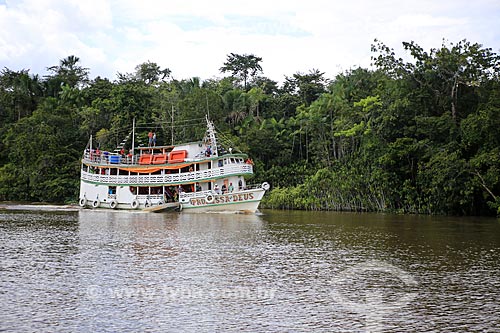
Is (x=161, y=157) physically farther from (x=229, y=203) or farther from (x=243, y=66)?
(x=243, y=66)

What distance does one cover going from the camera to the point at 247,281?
48.1 feet

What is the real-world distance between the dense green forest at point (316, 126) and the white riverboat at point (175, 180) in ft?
28.4

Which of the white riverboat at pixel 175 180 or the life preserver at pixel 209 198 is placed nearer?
the white riverboat at pixel 175 180

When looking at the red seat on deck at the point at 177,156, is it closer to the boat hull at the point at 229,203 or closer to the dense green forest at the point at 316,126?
the boat hull at the point at 229,203

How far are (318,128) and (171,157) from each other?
15620mm

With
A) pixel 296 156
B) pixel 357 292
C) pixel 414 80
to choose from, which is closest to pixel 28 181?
pixel 296 156

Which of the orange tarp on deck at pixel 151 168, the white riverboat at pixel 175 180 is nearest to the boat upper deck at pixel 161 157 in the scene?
the white riverboat at pixel 175 180

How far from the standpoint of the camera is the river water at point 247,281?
1111 cm

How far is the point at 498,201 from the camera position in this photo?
33.3 meters

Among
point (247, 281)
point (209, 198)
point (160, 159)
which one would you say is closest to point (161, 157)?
point (160, 159)

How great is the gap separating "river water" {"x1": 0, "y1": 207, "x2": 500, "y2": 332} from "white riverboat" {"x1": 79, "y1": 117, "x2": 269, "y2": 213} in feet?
38.8

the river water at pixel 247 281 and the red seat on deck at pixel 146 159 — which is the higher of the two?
the red seat on deck at pixel 146 159

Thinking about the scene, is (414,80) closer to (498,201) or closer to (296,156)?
(498,201)

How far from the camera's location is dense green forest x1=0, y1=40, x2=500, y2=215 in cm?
3638
